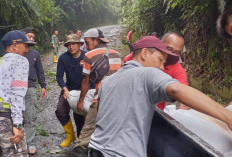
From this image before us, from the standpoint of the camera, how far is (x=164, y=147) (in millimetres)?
1646

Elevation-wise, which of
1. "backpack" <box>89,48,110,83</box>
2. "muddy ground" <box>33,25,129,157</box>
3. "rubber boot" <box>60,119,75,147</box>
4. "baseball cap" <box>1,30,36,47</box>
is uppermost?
"baseball cap" <box>1,30,36,47</box>

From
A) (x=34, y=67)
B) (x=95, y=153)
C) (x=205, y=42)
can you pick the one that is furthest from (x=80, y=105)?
(x=205, y=42)

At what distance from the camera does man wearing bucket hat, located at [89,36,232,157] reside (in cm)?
139

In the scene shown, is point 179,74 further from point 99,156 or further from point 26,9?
point 26,9

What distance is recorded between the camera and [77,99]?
12.8ft

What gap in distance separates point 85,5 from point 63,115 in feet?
106

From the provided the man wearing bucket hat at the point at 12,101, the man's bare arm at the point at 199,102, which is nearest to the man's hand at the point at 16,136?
the man wearing bucket hat at the point at 12,101

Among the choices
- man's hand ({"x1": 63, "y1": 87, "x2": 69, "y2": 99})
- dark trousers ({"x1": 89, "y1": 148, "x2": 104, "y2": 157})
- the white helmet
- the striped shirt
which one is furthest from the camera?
man's hand ({"x1": 63, "y1": 87, "x2": 69, "y2": 99})

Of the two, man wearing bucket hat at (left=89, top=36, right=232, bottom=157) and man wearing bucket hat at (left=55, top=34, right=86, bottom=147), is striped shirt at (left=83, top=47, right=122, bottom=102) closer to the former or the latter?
man wearing bucket hat at (left=55, top=34, right=86, bottom=147)

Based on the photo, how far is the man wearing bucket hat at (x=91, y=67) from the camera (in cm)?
326

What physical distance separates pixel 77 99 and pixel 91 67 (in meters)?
0.68

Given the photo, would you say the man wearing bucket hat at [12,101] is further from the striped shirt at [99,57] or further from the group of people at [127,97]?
the striped shirt at [99,57]

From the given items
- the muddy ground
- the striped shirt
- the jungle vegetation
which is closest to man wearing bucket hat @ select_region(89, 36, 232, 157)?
the striped shirt

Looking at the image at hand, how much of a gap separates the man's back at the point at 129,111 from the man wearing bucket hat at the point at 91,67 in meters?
1.59
